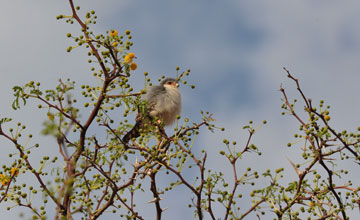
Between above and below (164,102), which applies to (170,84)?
above

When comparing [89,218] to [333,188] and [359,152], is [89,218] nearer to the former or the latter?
[333,188]

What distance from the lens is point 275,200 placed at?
4.14 meters

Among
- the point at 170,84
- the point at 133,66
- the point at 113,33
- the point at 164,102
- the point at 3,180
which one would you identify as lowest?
the point at 3,180

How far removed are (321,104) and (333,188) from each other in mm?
849

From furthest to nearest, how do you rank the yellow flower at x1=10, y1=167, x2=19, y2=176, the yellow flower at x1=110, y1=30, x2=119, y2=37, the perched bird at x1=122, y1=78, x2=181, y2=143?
the perched bird at x1=122, y1=78, x2=181, y2=143
the yellow flower at x1=10, y1=167, x2=19, y2=176
the yellow flower at x1=110, y1=30, x2=119, y2=37

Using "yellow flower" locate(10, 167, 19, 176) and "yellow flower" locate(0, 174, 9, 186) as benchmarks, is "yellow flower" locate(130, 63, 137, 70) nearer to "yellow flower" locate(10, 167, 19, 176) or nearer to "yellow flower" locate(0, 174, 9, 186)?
"yellow flower" locate(10, 167, 19, 176)

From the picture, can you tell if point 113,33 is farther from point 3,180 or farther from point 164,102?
point 164,102

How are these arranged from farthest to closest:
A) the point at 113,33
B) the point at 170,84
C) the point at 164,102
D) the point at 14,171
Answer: the point at 170,84, the point at 164,102, the point at 14,171, the point at 113,33

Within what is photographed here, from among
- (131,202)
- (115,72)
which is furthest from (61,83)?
(131,202)

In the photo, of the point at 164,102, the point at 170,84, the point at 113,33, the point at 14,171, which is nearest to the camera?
the point at 113,33

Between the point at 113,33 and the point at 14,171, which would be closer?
the point at 113,33

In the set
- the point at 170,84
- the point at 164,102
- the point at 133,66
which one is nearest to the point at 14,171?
the point at 133,66

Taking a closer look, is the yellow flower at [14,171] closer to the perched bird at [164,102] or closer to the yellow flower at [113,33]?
the yellow flower at [113,33]

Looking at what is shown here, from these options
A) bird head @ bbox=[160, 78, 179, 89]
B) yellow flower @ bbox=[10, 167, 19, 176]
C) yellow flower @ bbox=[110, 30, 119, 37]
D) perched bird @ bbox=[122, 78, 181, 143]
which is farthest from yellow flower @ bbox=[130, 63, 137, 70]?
bird head @ bbox=[160, 78, 179, 89]
